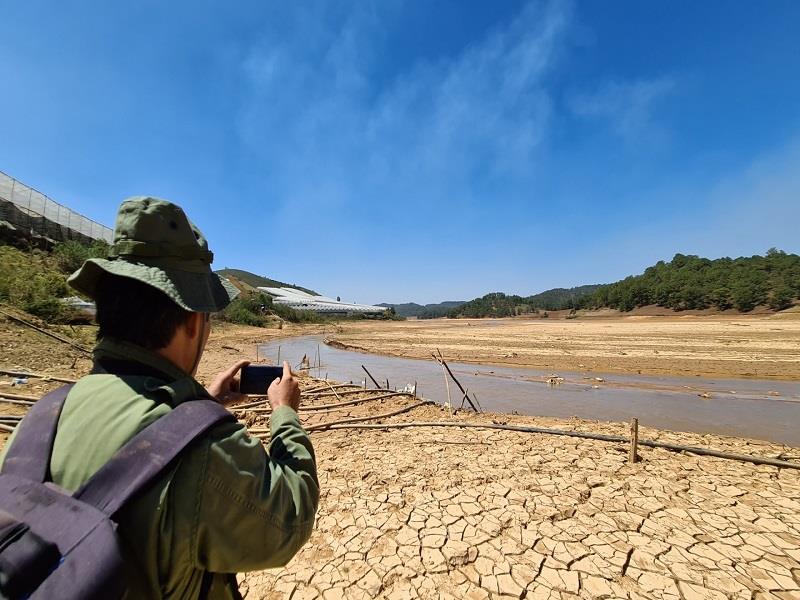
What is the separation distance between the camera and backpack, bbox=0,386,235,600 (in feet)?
2.33

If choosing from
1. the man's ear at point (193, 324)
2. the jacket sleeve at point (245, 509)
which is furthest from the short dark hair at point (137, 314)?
the jacket sleeve at point (245, 509)

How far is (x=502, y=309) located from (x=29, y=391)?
354ft

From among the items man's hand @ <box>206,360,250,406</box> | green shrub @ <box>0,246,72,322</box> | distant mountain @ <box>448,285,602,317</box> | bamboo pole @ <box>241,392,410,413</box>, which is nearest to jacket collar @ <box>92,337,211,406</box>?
man's hand @ <box>206,360,250,406</box>

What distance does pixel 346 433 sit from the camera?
7441 millimetres

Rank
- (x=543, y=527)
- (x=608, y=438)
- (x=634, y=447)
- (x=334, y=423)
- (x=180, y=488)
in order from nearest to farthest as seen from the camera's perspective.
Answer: (x=180, y=488) < (x=543, y=527) < (x=634, y=447) < (x=608, y=438) < (x=334, y=423)

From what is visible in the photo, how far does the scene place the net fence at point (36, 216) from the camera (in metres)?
21.8

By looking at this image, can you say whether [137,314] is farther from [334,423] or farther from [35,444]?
[334,423]

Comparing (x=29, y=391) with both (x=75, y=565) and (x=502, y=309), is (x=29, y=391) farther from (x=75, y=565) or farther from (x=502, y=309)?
(x=502, y=309)

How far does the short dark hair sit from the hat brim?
0.15ft

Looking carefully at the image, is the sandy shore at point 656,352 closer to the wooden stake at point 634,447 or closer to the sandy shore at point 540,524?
the sandy shore at point 540,524

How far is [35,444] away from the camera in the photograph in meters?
0.96

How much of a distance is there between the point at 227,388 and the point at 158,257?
30.2 inches

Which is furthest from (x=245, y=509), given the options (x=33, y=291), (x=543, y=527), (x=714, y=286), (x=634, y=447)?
(x=714, y=286)

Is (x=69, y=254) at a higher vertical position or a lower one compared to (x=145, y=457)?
higher
